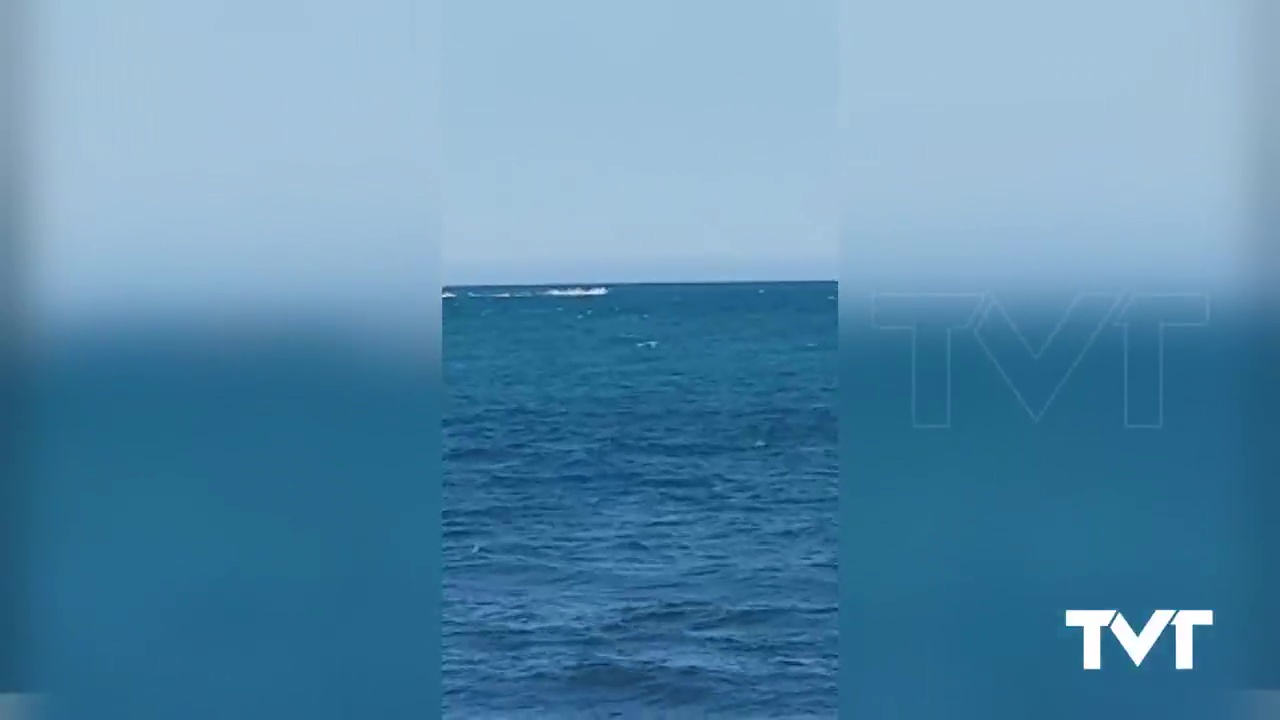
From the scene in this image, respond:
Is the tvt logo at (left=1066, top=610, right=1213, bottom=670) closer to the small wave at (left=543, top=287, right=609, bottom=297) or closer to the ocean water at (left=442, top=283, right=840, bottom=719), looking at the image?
the ocean water at (left=442, top=283, right=840, bottom=719)

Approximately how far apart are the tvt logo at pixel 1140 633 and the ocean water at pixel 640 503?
5.04 feet

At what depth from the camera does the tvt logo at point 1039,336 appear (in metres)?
2.44

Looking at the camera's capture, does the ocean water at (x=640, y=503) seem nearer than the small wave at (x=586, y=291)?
No

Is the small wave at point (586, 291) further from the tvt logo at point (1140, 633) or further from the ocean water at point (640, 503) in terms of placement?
the tvt logo at point (1140, 633)

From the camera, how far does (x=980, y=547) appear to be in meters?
2.48

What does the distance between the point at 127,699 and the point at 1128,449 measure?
1.77 meters

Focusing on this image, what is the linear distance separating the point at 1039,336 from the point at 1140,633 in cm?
53

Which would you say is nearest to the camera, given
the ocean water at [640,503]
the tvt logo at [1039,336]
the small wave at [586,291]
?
the tvt logo at [1039,336]

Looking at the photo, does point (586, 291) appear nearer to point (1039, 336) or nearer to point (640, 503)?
point (1039, 336)

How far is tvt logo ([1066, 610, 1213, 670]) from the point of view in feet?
8.11

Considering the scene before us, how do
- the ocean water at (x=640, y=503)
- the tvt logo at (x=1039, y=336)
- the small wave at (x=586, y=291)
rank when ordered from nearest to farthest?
the tvt logo at (x=1039, y=336)
the small wave at (x=586, y=291)
the ocean water at (x=640, y=503)

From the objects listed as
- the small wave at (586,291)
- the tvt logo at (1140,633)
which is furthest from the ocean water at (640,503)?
the tvt logo at (1140,633)

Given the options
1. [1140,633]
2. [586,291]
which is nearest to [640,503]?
[586,291]

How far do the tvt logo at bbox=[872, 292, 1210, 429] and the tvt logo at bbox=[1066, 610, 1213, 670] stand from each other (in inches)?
12.7
